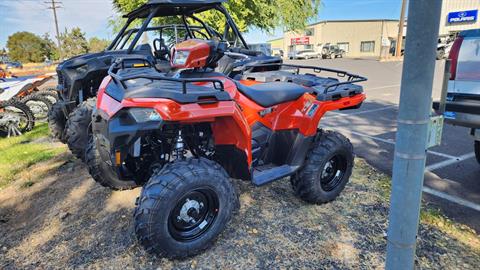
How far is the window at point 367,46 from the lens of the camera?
57.2 meters

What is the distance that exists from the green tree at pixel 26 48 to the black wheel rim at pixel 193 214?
66252mm

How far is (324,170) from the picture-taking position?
361 cm

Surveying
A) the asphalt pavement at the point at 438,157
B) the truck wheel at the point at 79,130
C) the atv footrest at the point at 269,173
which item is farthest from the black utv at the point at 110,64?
the asphalt pavement at the point at 438,157

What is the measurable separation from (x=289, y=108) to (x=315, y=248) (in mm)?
1263

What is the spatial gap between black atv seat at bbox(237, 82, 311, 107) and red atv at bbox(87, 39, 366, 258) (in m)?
0.01

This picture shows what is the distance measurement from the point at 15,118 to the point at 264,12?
8.36 m

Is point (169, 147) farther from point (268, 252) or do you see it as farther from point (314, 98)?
point (314, 98)

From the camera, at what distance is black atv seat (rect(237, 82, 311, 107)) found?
9.96ft

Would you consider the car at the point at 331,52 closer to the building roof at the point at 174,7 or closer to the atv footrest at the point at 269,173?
the building roof at the point at 174,7

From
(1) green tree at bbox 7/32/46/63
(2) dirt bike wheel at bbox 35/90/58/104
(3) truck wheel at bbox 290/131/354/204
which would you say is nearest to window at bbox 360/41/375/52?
(1) green tree at bbox 7/32/46/63

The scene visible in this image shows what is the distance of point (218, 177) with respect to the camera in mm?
2617

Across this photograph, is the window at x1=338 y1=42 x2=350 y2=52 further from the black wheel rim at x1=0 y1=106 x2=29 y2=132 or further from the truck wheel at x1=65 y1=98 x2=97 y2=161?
the truck wheel at x1=65 y1=98 x2=97 y2=161

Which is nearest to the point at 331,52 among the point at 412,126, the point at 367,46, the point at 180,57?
the point at 367,46

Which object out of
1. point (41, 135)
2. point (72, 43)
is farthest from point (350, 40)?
point (41, 135)
